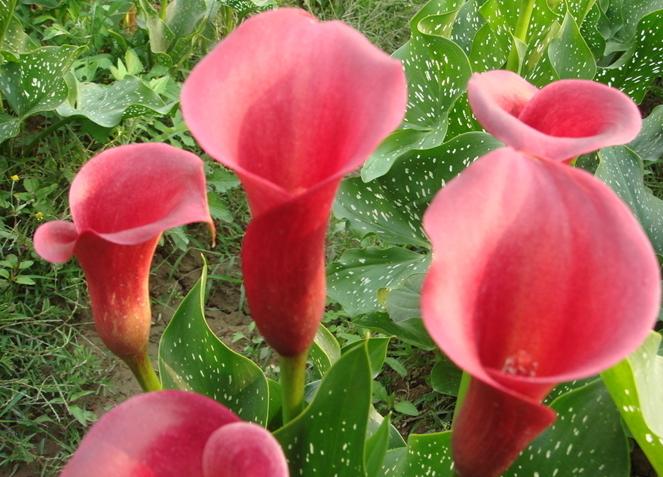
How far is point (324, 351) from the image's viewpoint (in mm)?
1058

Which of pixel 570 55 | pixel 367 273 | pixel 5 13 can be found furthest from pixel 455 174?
pixel 5 13

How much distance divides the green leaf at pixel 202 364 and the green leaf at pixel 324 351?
0.15 meters

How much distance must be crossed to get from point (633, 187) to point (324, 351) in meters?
0.62

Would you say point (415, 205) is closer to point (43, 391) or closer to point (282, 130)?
point (43, 391)

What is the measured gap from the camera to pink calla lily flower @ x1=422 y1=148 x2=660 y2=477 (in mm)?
468

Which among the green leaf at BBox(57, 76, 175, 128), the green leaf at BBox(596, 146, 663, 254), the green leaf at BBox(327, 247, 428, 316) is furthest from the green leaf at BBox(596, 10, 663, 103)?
the green leaf at BBox(57, 76, 175, 128)

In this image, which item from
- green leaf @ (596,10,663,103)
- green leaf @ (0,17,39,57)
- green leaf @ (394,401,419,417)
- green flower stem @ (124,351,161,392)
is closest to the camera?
green flower stem @ (124,351,161,392)

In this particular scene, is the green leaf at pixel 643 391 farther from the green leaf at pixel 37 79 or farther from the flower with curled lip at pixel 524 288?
the green leaf at pixel 37 79

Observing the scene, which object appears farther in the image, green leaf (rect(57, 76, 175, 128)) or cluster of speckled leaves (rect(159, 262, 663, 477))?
green leaf (rect(57, 76, 175, 128))

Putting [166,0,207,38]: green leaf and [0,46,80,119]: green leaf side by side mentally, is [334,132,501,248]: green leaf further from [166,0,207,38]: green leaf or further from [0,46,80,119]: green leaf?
[166,0,207,38]: green leaf

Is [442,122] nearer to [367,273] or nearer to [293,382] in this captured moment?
[367,273]

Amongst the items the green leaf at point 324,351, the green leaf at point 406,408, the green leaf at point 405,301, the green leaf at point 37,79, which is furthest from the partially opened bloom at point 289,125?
the green leaf at point 37,79

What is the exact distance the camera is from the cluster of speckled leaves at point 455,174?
2.60ft

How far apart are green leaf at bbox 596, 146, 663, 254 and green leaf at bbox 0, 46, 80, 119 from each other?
1095mm
